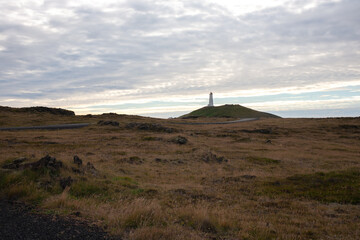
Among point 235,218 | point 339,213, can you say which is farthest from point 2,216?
point 339,213

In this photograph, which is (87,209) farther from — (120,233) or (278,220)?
(278,220)

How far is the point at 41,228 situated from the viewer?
7102 mm

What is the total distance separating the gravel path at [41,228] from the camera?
6.64 meters

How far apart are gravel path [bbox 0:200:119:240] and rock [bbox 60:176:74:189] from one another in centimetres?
301

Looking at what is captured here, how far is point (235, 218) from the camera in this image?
29.6 ft

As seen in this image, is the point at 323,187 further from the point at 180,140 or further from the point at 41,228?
the point at 180,140

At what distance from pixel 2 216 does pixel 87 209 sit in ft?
8.00

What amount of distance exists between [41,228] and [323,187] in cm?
1466

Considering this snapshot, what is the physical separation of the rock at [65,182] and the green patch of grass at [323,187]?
10.1 m

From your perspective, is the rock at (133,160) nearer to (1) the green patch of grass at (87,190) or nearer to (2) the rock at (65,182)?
(1) the green patch of grass at (87,190)

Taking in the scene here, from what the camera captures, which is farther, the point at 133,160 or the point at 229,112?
the point at 229,112

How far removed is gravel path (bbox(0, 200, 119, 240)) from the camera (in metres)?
6.64

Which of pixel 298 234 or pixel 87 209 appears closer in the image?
pixel 298 234

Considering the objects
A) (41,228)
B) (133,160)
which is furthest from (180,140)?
(41,228)
